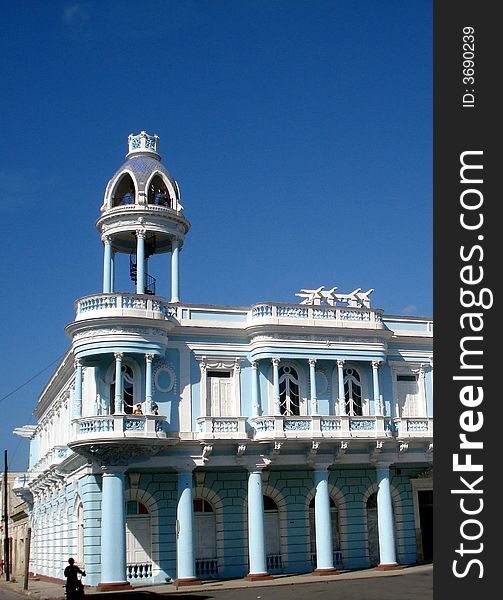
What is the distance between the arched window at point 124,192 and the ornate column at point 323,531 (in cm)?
1411

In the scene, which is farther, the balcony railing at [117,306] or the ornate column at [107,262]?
the ornate column at [107,262]

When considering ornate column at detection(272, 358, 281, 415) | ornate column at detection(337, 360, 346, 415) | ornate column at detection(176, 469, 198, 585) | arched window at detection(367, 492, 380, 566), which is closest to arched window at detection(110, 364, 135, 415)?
ornate column at detection(176, 469, 198, 585)

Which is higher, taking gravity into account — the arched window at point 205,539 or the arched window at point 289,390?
the arched window at point 289,390

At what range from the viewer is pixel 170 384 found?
33250mm

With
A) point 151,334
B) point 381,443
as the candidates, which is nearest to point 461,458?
point 151,334

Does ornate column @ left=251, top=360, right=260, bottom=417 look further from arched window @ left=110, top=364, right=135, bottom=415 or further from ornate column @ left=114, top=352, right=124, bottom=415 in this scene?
ornate column @ left=114, top=352, right=124, bottom=415

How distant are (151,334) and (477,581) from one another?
936 inches

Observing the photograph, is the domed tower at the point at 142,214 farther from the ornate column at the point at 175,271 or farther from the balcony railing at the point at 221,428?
the balcony railing at the point at 221,428

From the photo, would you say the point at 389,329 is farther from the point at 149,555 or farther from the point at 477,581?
the point at 477,581

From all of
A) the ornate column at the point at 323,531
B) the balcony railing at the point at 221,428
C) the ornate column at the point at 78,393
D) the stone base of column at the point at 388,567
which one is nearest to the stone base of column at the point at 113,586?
the balcony railing at the point at 221,428

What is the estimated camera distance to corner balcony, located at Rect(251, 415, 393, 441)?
3306cm

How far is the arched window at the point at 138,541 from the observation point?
31688 millimetres

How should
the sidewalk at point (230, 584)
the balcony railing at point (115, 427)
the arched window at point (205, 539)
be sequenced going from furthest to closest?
the arched window at point (205, 539) → the balcony railing at point (115, 427) → the sidewalk at point (230, 584)

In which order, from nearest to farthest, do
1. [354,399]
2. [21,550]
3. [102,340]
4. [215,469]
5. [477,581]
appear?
1. [477,581]
2. [102,340]
3. [215,469]
4. [354,399]
5. [21,550]
